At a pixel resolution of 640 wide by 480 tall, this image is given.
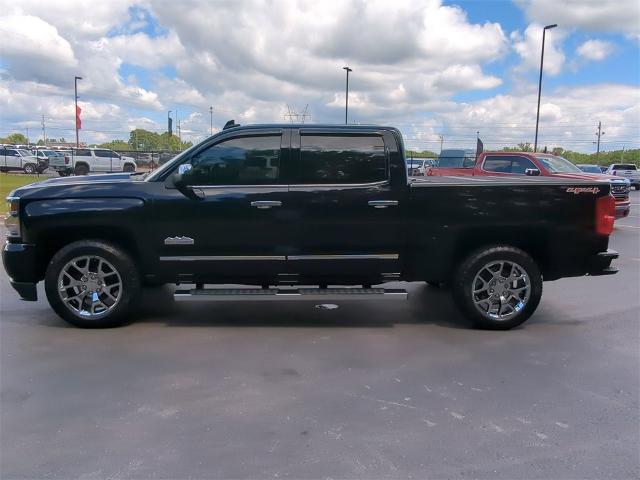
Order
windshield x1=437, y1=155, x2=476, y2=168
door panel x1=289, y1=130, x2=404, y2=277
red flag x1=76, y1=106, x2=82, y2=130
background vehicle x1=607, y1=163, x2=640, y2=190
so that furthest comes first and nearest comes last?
red flag x1=76, y1=106, x2=82, y2=130 < background vehicle x1=607, y1=163, x2=640, y2=190 < windshield x1=437, y1=155, x2=476, y2=168 < door panel x1=289, y1=130, x2=404, y2=277

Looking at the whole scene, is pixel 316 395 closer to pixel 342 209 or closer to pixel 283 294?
pixel 283 294

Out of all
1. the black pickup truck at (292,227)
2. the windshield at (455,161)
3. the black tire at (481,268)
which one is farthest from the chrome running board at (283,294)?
the windshield at (455,161)

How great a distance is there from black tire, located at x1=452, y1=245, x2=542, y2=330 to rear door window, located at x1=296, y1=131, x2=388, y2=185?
48.9 inches

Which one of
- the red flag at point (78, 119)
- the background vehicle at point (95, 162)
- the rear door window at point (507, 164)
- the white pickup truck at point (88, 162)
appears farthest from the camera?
the red flag at point (78, 119)

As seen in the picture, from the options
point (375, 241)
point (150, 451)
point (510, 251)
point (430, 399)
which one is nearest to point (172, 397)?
point (150, 451)

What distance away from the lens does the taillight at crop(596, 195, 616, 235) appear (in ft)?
A: 17.7

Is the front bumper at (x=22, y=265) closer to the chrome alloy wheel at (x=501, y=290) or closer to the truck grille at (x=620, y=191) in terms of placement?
the chrome alloy wheel at (x=501, y=290)

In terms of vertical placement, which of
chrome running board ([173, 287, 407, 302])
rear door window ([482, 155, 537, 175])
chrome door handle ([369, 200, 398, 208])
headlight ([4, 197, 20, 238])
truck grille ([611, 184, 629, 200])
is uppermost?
rear door window ([482, 155, 537, 175])

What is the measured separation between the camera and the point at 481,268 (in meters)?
5.41

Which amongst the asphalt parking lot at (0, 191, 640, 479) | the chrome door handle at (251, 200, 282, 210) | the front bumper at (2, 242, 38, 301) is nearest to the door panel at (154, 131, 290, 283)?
the chrome door handle at (251, 200, 282, 210)

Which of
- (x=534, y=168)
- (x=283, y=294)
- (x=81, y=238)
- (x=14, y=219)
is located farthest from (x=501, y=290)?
(x=534, y=168)

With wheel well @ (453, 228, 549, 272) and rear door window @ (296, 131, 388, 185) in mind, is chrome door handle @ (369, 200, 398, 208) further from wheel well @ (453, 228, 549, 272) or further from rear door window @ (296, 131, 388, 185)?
wheel well @ (453, 228, 549, 272)

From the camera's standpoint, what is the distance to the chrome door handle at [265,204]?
206 inches

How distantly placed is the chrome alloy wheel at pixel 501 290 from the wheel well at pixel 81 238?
344 centimetres
